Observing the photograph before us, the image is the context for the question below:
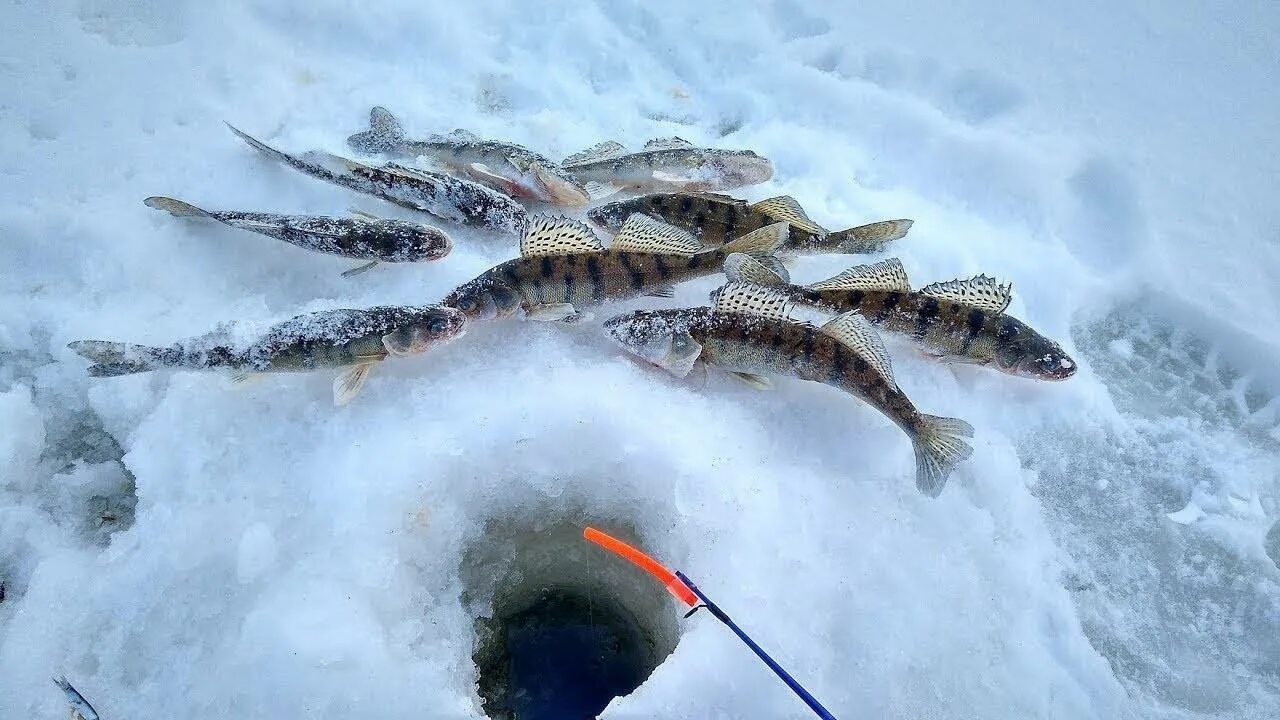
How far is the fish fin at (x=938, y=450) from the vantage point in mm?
3555

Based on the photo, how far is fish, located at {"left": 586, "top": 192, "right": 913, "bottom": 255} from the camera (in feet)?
16.0

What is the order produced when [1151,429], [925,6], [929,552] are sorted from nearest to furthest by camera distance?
[929,552]
[1151,429]
[925,6]

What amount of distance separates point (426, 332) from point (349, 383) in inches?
20.6

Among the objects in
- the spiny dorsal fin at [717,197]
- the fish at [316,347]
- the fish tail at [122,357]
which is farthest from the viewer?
the spiny dorsal fin at [717,197]

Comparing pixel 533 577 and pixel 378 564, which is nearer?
pixel 378 564

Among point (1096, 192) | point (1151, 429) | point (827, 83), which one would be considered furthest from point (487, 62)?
point (1151, 429)

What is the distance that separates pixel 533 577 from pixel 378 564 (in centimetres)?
110

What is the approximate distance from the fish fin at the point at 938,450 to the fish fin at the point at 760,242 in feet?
5.19

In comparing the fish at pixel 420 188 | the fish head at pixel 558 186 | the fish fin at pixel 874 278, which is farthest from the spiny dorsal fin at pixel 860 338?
the fish at pixel 420 188

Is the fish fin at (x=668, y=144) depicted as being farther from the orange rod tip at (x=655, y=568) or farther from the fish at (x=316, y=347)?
the orange rod tip at (x=655, y=568)

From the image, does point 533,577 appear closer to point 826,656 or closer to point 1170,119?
point 826,656

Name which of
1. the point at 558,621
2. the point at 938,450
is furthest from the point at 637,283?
the point at 558,621

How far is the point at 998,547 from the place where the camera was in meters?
3.56

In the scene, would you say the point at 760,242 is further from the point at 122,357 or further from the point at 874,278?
the point at 122,357
